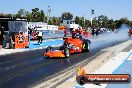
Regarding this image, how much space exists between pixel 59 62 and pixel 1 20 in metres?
16.1

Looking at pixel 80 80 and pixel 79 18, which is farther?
pixel 79 18

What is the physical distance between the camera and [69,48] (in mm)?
21281

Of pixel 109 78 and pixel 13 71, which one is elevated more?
pixel 109 78

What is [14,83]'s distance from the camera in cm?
1180

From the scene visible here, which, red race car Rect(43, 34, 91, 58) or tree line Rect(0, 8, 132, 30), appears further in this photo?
tree line Rect(0, 8, 132, 30)

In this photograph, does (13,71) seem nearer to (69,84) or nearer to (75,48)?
(69,84)

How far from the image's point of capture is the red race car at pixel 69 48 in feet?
64.7

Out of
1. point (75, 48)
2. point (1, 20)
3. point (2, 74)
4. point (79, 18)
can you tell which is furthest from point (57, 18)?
point (2, 74)

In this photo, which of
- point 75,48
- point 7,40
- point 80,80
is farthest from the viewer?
point 7,40

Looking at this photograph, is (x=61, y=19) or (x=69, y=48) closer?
(x=69, y=48)

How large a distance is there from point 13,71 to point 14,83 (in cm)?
294

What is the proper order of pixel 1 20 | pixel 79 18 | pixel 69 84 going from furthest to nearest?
1. pixel 79 18
2. pixel 1 20
3. pixel 69 84

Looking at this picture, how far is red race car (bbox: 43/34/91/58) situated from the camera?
19.7m

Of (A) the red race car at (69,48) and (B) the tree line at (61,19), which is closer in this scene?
(A) the red race car at (69,48)
